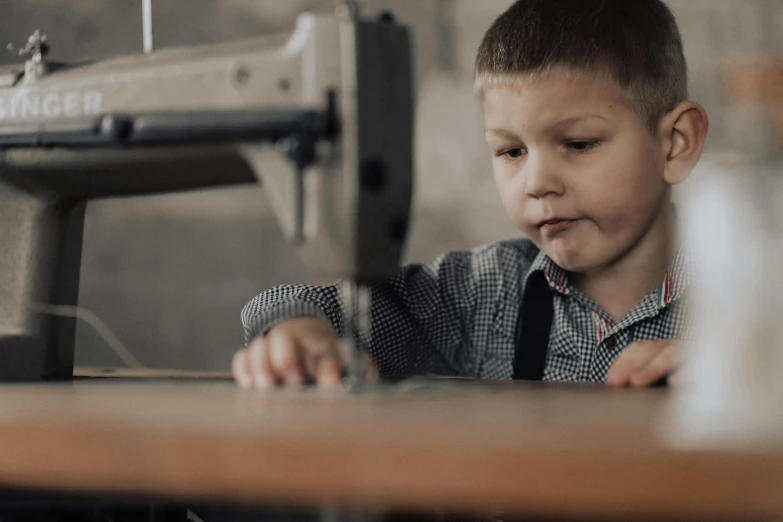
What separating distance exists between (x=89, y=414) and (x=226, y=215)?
1852 millimetres

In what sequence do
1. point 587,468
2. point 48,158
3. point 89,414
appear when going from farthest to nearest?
point 48,158, point 89,414, point 587,468

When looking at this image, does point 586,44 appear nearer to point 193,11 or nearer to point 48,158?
point 48,158

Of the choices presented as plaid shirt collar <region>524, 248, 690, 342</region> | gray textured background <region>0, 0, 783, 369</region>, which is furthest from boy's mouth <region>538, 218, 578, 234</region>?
gray textured background <region>0, 0, 783, 369</region>

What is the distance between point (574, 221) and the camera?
1211 millimetres

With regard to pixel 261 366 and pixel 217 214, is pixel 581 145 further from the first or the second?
pixel 217 214

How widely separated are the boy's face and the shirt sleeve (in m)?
0.18

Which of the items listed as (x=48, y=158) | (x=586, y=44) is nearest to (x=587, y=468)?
(x=48, y=158)

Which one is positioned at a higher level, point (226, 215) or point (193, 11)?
point (193, 11)

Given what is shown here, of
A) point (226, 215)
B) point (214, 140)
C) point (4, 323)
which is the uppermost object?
point (226, 215)

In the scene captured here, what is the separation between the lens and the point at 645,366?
0.88m

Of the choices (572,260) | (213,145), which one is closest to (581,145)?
(572,260)

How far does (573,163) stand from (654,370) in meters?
0.37

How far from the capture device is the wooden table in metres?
0.44

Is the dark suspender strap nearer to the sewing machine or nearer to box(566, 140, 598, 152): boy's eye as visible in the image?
box(566, 140, 598, 152): boy's eye
